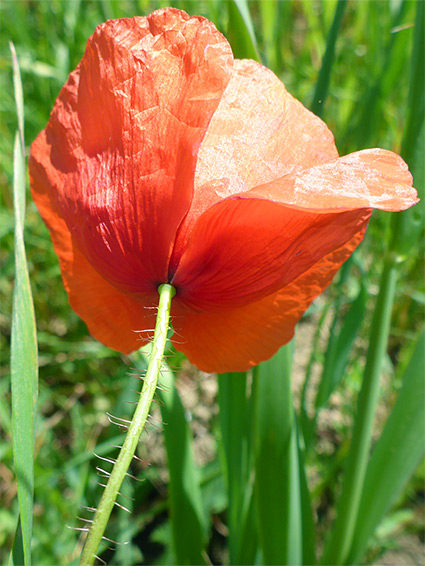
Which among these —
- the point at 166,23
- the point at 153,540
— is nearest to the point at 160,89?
the point at 166,23

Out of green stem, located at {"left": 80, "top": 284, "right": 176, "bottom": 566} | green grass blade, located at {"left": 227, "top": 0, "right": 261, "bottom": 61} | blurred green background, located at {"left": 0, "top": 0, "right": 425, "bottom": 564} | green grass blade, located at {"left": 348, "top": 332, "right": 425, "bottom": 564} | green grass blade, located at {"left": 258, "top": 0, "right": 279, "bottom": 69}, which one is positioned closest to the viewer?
green stem, located at {"left": 80, "top": 284, "right": 176, "bottom": 566}

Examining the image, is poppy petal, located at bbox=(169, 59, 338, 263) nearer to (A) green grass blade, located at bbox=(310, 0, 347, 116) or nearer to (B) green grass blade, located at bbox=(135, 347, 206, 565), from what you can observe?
(A) green grass blade, located at bbox=(310, 0, 347, 116)

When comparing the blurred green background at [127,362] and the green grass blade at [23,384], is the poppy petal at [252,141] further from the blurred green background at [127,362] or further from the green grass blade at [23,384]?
the blurred green background at [127,362]

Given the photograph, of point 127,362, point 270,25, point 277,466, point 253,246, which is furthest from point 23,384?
point 270,25

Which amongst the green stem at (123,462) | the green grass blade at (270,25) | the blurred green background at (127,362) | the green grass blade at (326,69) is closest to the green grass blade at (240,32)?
the green grass blade at (326,69)

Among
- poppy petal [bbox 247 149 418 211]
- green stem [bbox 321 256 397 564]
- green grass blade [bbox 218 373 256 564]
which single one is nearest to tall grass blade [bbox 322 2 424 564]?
green stem [bbox 321 256 397 564]
